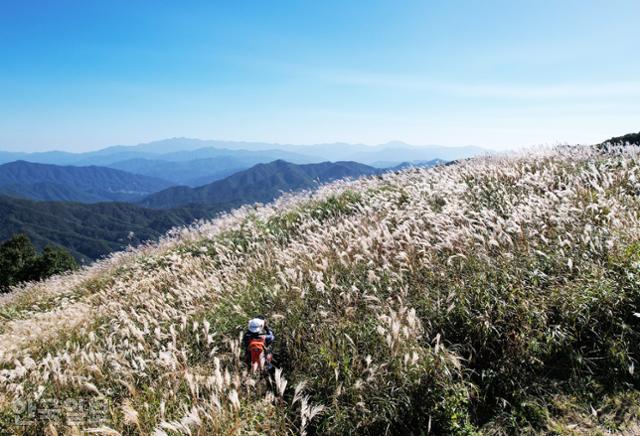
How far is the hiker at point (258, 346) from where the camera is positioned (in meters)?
4.58

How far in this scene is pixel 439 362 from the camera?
4.10 m

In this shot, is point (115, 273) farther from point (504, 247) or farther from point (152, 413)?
point (504, 247)

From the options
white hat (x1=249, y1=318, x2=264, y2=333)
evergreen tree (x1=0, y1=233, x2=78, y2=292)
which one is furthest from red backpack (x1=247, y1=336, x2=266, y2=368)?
evergreen tree (x1=0, y1=233, x2=78, y2=292)

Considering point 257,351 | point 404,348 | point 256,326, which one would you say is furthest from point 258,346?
point 404,348

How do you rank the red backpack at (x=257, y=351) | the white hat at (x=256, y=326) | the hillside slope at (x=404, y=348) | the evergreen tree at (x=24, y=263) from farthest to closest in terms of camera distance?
the evergreen tree at (x=24, y=263) < the white hat at (x=256, y=326) < the red backpack at (x=257, y=351) < the hillside slope at (x=404, y=348)

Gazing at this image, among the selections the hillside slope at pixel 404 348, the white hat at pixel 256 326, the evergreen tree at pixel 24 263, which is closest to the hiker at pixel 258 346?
the white hat at pixel 256 326

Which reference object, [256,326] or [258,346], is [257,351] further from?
[256,326]

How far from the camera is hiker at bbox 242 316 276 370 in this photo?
4578 millimetres

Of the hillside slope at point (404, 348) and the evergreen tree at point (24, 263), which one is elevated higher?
the hillside slope at point (404, 348)

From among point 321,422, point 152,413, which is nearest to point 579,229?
point 321,422

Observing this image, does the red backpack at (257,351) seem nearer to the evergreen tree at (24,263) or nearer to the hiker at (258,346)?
the hiker at (258,346)

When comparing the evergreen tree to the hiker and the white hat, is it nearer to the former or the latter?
the hiker

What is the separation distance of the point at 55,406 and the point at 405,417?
12.6 feet

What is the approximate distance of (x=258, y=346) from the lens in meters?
4.60
